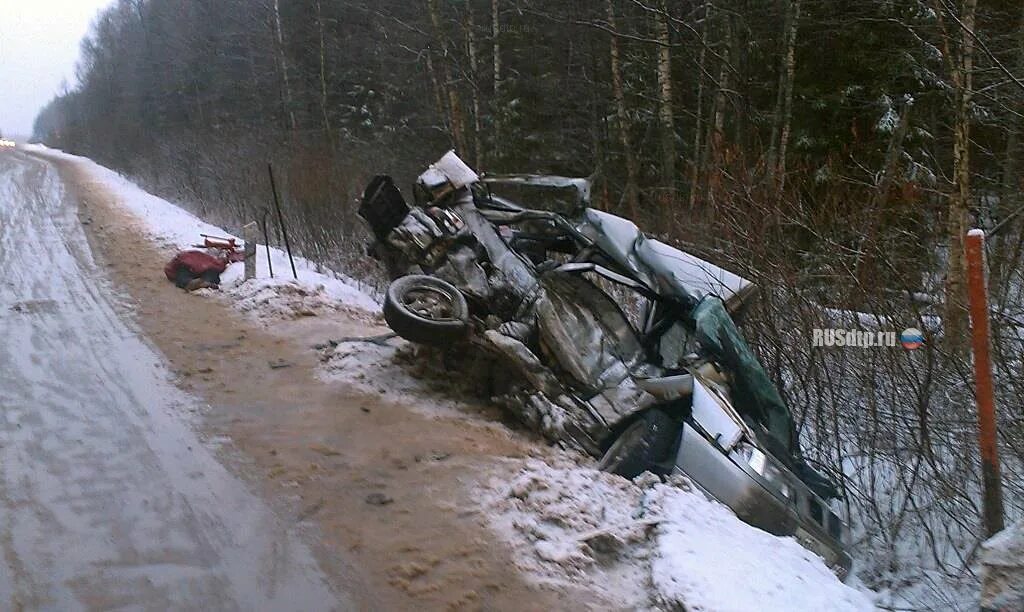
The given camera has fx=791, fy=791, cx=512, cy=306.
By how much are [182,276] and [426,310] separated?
5.18 m

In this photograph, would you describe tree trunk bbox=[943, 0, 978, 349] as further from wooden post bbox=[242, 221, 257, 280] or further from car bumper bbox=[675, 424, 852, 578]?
wooden post bbox=[242, 221, 257, 280]

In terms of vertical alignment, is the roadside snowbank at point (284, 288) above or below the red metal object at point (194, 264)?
below

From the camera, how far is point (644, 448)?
4992 mm

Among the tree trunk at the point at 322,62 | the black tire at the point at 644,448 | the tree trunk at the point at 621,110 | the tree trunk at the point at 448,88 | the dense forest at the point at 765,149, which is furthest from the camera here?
the tree trunk at the point at 322,62

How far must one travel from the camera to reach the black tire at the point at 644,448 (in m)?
4.91

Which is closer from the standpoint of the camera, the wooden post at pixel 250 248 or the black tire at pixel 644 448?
the black tire at pixel 644 448

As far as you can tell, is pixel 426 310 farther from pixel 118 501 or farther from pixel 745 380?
pixel 118 501

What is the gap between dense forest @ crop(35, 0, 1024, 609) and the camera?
563 cm

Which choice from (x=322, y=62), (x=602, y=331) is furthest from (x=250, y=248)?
Result: (x=322, y=62)

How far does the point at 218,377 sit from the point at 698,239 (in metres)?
5.16

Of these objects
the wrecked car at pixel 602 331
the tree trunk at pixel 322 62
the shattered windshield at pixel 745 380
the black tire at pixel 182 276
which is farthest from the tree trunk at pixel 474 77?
the shattered windshield at pixel 745 380

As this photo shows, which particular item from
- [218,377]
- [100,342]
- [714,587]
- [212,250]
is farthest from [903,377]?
[212,250]

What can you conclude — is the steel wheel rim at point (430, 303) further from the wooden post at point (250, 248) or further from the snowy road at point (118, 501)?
the wooden post at point (250, 248)

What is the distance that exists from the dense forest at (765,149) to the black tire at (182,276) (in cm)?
251
